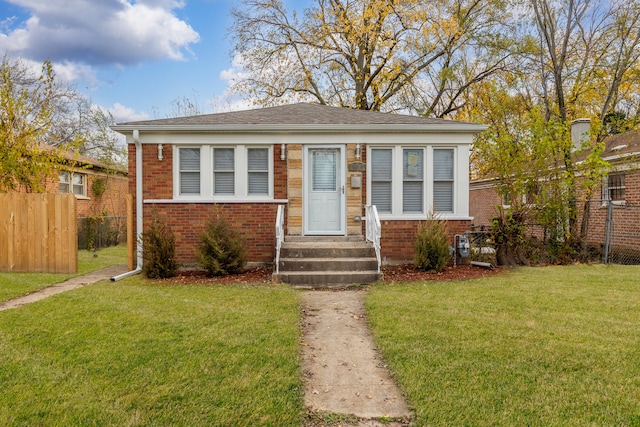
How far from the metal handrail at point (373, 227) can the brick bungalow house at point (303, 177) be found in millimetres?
197

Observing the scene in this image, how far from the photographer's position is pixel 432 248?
27.1 ft

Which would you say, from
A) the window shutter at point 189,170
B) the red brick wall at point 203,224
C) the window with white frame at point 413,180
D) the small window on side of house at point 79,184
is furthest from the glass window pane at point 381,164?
the small window on side of house at point 79,184

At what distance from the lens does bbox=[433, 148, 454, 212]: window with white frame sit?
928cm

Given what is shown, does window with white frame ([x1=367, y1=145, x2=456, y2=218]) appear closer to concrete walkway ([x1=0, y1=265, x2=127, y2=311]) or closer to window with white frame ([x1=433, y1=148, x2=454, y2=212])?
window with white frame ([x1=433, y1=148, x2=454, y2=212])

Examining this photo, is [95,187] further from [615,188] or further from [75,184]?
[615,188]

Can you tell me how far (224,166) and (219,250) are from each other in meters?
2.17

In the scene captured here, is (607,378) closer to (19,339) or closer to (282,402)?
(282,402)

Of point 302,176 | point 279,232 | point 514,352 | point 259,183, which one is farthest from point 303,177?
point 514,352

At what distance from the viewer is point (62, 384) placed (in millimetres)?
3174

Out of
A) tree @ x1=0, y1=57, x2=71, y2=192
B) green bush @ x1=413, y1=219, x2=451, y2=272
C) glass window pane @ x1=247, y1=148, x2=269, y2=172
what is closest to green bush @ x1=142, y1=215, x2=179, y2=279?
glass window pane @ x1=247, y1=148, x2=269, y2=172

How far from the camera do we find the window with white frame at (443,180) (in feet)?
30.5

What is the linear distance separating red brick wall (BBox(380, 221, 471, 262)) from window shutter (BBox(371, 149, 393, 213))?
42 cm

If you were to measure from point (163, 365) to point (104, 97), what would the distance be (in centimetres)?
1986

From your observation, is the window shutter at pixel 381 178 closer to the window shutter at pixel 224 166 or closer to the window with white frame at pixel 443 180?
the window with white frame at pixel 443 180
